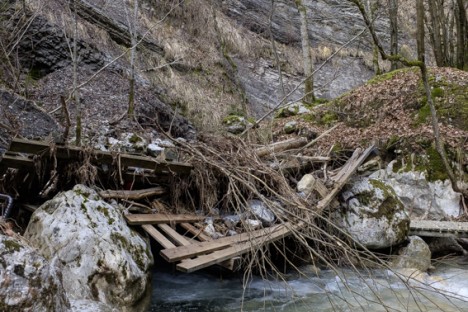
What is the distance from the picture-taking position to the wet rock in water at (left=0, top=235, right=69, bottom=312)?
81.7 inches

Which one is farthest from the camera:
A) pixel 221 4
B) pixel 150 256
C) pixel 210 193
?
pixel 221 4

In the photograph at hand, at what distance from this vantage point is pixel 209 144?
595 cm

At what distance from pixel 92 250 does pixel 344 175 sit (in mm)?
4483

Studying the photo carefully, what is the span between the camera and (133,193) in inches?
205

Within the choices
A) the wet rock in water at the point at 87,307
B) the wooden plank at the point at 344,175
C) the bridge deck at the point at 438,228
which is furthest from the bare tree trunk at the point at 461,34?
the wet rock in water at the point at 87,307

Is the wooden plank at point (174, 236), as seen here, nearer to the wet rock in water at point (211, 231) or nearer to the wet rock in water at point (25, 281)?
the wet rock in water at point (211, 231)

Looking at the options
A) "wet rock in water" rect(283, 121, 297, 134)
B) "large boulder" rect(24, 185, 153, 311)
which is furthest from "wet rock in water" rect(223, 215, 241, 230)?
"wet rock in water" rect(283, 121, 297, 134)

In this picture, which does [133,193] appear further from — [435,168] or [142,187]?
[435,168]

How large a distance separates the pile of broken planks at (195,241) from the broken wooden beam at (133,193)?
31 cm

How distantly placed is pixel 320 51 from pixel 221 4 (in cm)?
529

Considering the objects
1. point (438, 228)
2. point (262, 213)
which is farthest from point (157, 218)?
point (438, 228)

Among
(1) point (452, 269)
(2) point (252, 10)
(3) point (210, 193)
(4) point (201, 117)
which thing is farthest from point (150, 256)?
(2) point (252, 10)

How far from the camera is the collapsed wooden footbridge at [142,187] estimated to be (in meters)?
4.31

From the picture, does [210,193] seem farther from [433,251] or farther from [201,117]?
[201,117]
